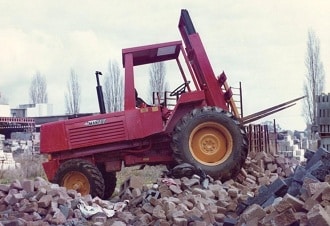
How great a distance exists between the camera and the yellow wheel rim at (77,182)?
11609 mm

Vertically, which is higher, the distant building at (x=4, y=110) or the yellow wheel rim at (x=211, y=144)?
the distant building at (x=4, y=110)

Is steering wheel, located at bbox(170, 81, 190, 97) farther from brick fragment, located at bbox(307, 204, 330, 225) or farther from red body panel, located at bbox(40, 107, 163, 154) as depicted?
brick fragment, located at bbox(307, 204, 330, 225)

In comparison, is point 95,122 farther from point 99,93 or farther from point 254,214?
point 254,214

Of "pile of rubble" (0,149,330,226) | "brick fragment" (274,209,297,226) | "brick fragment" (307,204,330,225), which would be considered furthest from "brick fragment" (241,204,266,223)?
"brick fragment" (307,204,330,225)

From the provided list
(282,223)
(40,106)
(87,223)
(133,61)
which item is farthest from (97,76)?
(40,106)

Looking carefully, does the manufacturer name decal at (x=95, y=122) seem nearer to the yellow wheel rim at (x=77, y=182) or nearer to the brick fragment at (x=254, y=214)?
the yellow wheel rim at (x=77, y=182)

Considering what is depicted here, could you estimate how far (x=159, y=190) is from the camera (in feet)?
32.2

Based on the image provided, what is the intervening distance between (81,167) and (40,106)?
5164cm

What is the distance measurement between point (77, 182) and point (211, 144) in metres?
2.73

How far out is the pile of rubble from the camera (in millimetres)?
6402

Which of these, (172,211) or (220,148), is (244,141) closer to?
(220,148)

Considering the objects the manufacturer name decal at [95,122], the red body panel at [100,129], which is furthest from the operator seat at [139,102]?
the manufacturer name decal at [95,122]

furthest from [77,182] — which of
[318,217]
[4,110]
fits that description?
[4,110]

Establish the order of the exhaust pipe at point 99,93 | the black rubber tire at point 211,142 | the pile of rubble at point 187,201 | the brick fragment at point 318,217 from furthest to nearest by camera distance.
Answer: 1. the exhaust pipe at point 99,93
2. the black rubber tire at point 211,142
3. the pile of rubble at point 187,201
4. the brick fragment at point 318,217
